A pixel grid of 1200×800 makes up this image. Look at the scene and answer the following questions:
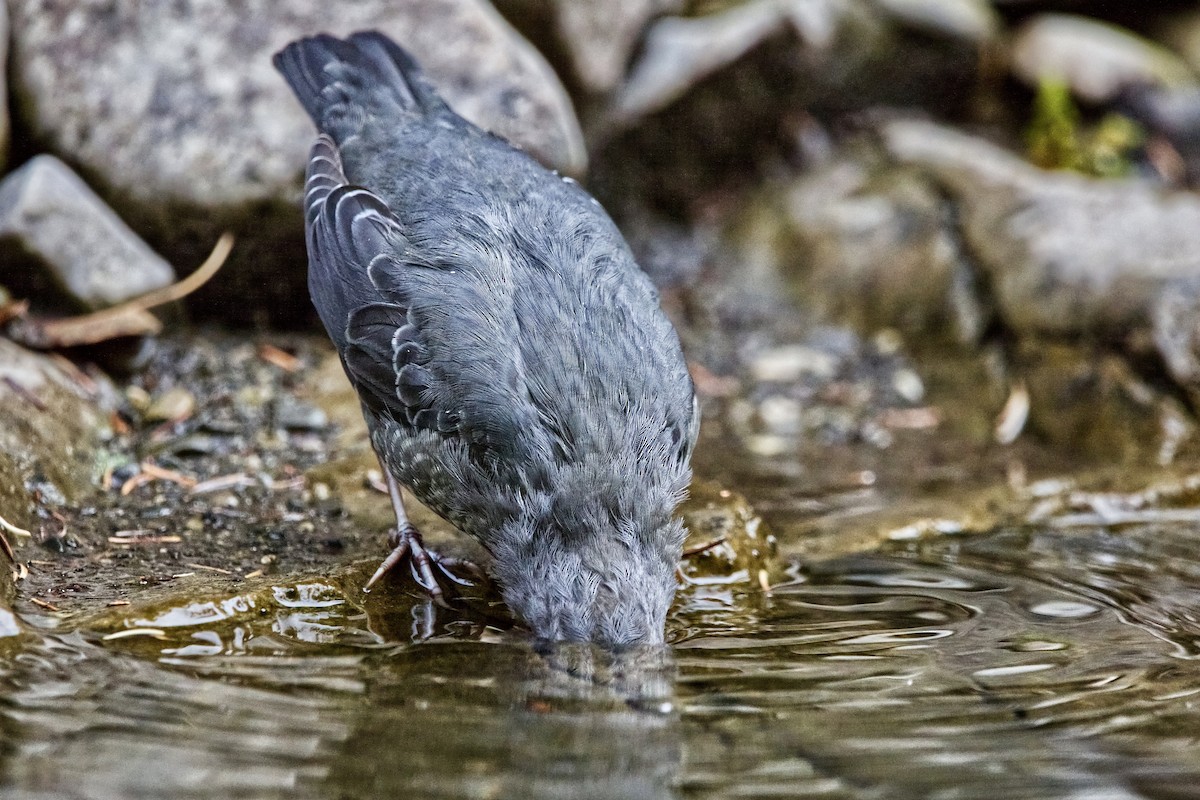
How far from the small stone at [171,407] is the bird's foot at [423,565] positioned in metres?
1.41

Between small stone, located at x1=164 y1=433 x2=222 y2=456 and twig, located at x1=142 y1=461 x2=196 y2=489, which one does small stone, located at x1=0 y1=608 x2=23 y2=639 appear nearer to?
twig, located at x1=142 y1=461 x2=196 y2=489

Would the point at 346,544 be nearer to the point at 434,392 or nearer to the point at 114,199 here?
the point at 434,392

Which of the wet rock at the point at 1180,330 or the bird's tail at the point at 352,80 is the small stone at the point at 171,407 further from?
the wet rock at the point at 1180,330

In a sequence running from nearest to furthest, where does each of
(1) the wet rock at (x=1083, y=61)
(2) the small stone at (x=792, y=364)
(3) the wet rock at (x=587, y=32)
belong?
(2) the small stone at (x=792, y=364) → (3) the wet rock at (x=587, y=32) → (1) the wet rock at (x=1083, y=61)

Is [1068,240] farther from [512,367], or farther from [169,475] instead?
[169,475]

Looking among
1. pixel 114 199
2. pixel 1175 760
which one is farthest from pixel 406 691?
pixel 114 199

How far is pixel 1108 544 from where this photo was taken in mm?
4738

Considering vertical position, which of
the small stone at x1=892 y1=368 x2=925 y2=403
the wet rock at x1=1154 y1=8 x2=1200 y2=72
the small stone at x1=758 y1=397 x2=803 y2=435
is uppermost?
the wet rock at x1=1154 y1=8 x2=1200 y2=72

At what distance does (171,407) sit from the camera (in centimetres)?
520

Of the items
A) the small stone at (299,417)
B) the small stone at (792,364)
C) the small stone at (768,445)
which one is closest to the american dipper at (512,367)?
the small stone at (299,417)

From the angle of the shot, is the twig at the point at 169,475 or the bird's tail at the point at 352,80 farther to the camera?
the bird's tail at the point at 352,80

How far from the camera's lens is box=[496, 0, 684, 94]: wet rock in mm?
6660

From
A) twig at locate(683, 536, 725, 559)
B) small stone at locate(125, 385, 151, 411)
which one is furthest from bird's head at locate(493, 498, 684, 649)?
small stone at locate(125, 385, 151, 411)

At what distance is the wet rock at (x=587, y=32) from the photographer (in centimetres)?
666
